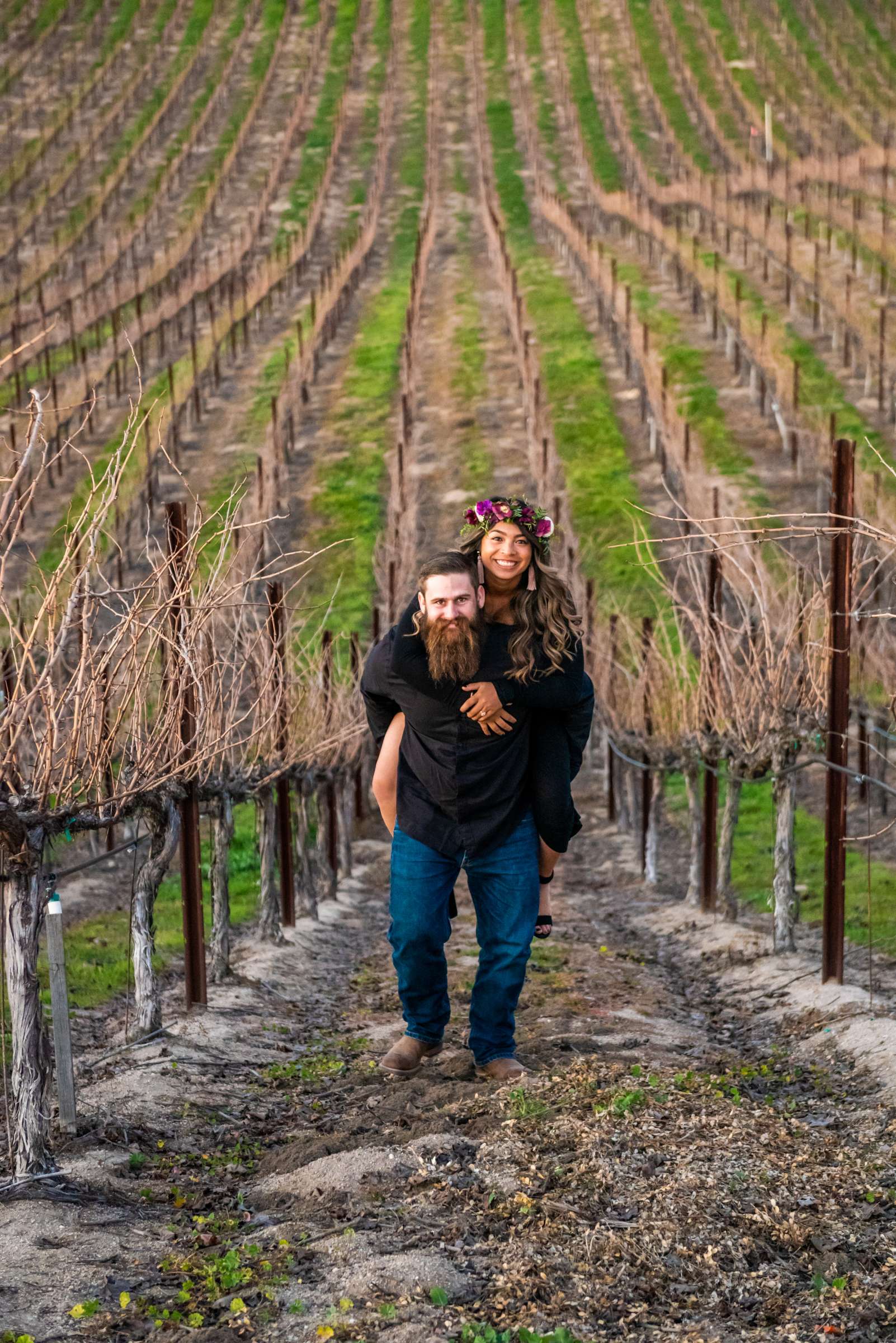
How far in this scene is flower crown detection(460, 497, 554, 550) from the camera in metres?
5.56

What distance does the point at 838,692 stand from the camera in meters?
8.48

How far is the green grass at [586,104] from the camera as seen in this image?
5722 centimetres

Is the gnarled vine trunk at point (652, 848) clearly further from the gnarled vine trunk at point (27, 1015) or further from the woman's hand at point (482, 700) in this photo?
the gnarled vine trunk at point (27, 1015)

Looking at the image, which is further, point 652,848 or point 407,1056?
point 652,848

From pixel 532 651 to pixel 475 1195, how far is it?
75.6 inches

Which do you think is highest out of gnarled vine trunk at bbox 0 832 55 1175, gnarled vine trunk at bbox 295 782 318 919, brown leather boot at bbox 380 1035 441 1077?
gnarled vine trunk at bbox 0 832 55 1175

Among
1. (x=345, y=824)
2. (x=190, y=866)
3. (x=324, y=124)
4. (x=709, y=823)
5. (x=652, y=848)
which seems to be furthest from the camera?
(x=324, y=124)

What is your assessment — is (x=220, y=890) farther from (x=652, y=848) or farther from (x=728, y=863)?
(x=652, y=848)

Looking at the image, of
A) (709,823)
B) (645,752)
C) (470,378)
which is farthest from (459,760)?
(470,378)

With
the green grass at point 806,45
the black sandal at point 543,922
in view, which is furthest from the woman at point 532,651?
the green grass at point 806,45

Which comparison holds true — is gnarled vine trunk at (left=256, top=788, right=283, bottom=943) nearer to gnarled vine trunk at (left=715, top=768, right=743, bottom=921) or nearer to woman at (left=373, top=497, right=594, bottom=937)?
gnarled vine trunk at (left=715, top=768, right=743, bottom=921)

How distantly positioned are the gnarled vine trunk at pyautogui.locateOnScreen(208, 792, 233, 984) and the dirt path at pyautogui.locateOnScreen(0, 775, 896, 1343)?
2.28m

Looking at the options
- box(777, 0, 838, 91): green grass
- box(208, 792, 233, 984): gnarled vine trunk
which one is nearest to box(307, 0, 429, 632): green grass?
box(208, 792, 233, 984): gnarled vine trunk

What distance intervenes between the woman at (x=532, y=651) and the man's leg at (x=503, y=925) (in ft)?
0.49
